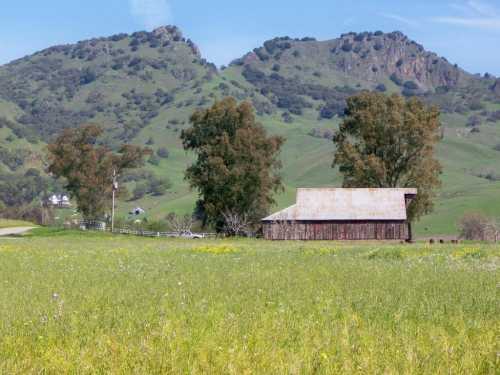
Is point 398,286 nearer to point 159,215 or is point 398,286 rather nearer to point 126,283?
point 126,283

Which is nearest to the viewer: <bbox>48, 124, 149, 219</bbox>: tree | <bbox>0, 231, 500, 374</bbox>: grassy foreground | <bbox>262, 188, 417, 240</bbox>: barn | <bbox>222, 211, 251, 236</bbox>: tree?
<bbox>0, 231, 500, 374</bbox>: grassy foreground

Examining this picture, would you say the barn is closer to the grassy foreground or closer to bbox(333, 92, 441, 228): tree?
bbox(333, 92, 441, 228): tree

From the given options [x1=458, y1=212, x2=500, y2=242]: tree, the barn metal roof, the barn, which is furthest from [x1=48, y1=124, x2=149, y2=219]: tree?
[x1=458, y1=212, x2=500, y2=242]: tree

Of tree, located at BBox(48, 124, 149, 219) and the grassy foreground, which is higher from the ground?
tree, located at BBox(48, 124, 149, 219)

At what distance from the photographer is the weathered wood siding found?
76.0m

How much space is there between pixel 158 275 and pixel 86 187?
71.4 m

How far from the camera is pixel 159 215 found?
16712 cm

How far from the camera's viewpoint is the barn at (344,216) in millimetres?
74812

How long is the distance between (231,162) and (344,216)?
39.9ft

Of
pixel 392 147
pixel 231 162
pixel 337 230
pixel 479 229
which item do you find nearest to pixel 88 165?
pixel 231 162

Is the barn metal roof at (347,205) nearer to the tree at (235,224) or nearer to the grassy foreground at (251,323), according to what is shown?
the tree at (235,224)

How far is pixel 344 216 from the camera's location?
76.1 meters

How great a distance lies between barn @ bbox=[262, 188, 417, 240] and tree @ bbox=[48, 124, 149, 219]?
25395 mm

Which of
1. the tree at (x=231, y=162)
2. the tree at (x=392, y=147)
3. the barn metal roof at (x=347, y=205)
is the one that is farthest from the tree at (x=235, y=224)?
the tree at (x=392, y=147)
